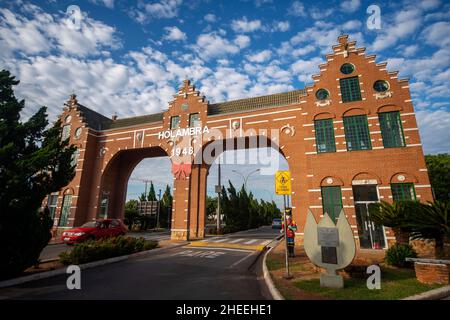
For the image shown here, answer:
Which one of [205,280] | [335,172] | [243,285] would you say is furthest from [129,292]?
[335,172]

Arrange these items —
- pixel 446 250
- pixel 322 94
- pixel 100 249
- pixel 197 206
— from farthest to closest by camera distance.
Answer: pixel 197 206 → pixel 322 94 → pixel 446 250 → pixel 100 249

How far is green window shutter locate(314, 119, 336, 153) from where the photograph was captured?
18125 mm

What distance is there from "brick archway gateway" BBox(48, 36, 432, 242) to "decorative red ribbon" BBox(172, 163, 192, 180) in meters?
0.10

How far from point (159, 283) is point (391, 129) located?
18156 millimetres

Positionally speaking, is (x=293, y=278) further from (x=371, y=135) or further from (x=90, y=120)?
(x=90, y=120)

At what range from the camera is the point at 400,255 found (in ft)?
31.0

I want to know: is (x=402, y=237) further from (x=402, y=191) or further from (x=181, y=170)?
(x=181, y=170)

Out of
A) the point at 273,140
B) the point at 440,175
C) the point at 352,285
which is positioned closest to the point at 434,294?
the point at 352,285

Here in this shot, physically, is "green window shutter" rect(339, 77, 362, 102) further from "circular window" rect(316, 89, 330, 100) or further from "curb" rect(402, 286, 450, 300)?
"curb" rect(402, 286, 450, 300)

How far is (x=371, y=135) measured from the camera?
17172 millimetres

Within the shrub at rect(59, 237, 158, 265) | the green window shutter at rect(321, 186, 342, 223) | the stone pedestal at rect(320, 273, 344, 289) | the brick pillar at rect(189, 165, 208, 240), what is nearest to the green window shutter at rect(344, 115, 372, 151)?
the green window shutter at rect(321, 186, 342, 223)

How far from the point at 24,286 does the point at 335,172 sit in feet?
58.8
